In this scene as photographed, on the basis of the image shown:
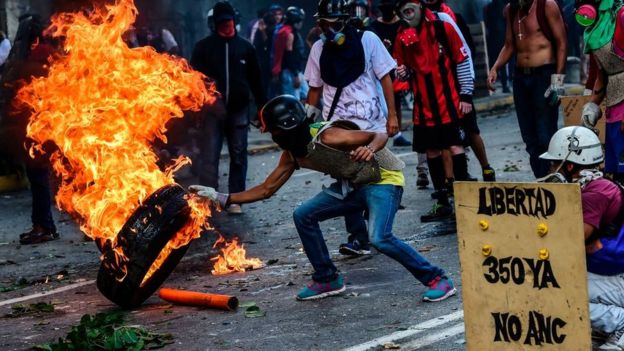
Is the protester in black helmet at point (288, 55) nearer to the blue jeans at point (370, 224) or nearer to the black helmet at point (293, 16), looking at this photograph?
the black helmet at point (293, 16)

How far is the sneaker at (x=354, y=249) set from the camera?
964 cm

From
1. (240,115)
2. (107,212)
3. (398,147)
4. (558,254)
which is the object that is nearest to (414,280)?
(107,212)

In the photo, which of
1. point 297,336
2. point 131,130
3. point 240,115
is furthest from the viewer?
point 240,115

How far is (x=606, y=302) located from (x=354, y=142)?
2136 millimetres

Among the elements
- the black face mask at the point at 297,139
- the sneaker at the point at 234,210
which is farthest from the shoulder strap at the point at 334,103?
the sneaker at the point at 234,210

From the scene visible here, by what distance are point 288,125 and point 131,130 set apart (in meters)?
2.26

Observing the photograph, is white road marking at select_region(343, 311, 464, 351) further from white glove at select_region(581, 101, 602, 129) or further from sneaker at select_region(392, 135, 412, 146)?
sneaker at select_region(392, 135, 412, 146)

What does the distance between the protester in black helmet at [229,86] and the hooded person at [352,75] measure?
2599 millimetres

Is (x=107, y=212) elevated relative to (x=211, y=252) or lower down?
elevated

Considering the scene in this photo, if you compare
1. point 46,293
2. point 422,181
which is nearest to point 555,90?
point 422,181

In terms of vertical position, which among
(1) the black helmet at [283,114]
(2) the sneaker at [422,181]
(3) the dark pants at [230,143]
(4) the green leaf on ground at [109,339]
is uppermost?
(1) the black helmet at [283,114]

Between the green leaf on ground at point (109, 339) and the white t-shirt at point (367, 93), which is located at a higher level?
the white t-shirt at point (367, 93)

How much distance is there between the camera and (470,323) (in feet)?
19.8

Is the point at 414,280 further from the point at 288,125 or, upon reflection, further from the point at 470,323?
the point at 470,323
